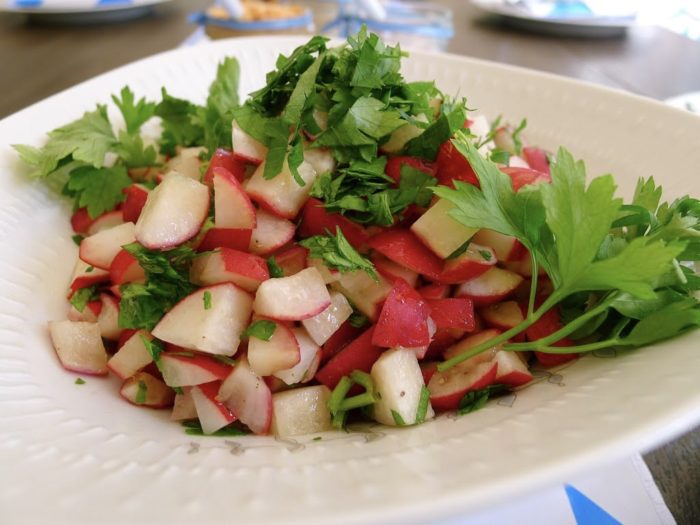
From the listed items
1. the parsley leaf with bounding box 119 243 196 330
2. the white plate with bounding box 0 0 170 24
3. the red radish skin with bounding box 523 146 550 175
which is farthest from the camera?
the white plate with bounding box 0 0 170 24

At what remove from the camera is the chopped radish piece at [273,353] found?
3.31 feet

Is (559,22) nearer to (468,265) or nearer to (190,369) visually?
(468,265)

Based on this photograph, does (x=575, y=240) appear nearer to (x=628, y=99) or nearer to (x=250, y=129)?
(x=250, y=129)

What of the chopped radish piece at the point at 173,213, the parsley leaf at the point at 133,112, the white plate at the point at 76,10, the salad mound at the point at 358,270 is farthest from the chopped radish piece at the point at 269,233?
the white plate at the point at 76,10

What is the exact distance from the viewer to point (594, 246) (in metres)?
0.92

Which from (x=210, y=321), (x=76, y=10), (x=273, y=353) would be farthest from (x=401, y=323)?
(x=76, y=10)

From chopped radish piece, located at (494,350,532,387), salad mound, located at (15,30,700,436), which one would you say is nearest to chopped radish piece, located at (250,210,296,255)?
salad mound, located at (15,30,700,436)

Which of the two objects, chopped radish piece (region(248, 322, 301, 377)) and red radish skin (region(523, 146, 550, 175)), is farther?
red radish skin (region(523, 146, 550, 175))

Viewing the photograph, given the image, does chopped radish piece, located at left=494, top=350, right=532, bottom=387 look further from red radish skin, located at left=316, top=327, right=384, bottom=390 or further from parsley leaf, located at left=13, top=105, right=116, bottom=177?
parsley leaf, located at left=13, top=105, right=116, bottom=177

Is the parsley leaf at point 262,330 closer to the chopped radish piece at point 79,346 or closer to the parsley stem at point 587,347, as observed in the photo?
the chopped radish piece at point 79,346

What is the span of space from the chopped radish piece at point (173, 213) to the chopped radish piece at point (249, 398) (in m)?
0.29

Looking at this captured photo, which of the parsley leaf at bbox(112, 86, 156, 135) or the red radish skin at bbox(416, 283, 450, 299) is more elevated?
the parsley leaf at bbox(112, 86, 156, 135)

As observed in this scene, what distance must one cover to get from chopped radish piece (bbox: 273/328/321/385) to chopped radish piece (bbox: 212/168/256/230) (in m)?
0.24

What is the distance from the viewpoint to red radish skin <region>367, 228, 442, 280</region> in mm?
1095
